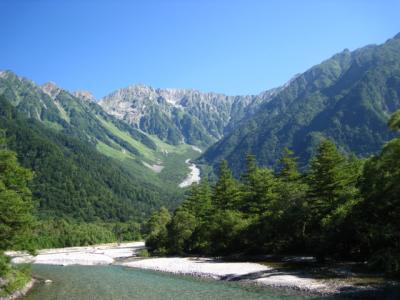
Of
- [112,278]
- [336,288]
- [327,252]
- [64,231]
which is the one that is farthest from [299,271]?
[64,231]

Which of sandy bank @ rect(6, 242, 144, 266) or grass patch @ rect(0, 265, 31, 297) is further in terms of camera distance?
sandy bank @ rect(6, 242, 144, 266)

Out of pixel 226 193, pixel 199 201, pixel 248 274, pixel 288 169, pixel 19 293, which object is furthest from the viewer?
pixel 199 201

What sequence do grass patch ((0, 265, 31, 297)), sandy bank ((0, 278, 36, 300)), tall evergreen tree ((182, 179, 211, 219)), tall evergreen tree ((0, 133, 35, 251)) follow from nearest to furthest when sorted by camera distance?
1. tall evergreen tree ((0, 133, 35, 251))
2. grass patch ((0, 265, 31, 297))
3. sandy bank ((0, 278, 36, 300))
4. tall evergreen tree ((182, 179, 211, 219))

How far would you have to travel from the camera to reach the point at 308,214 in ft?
178

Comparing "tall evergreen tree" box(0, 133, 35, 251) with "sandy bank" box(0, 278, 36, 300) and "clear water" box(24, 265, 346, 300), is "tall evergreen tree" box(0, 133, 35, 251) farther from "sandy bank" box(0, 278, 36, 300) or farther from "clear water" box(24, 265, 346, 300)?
"clear water" box(24, 265, 346, 300)

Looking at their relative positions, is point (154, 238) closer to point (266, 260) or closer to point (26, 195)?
point (266, 260)

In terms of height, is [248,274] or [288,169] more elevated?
[288,169]

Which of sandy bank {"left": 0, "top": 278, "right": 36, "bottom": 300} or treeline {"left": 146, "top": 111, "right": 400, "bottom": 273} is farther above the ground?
treeline {"left": 146, "top": 111, "right": 400, "bottom": 273}

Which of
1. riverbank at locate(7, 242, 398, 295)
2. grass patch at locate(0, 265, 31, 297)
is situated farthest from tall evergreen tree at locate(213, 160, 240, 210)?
grass patch at locate(0, 265, 31, 297)

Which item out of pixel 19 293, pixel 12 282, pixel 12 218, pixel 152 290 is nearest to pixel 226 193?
pixel 152 290

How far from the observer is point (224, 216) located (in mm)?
70062

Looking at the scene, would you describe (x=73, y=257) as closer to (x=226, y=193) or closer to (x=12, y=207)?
(x=226, y=193)

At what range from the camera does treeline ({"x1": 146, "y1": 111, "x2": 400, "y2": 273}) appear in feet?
97.0

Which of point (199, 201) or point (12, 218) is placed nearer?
point (12, 218)
